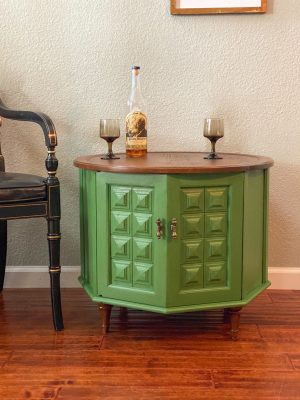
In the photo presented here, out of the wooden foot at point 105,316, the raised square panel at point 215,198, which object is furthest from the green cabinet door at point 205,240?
the wooden foot at point 105,316

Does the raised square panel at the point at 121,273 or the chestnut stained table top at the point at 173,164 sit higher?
the chestnut stained table top at the point at 173,164

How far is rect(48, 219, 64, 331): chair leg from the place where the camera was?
201 centimetres

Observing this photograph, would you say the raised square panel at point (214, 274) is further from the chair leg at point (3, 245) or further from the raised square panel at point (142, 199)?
the chair leg at point (3, 245)

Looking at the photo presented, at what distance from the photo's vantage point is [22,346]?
192 cm

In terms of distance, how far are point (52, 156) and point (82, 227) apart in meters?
0.30

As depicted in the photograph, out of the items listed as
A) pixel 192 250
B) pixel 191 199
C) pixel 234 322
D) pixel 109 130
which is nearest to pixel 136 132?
pixel 109 130

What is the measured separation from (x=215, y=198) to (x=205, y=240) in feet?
0.49

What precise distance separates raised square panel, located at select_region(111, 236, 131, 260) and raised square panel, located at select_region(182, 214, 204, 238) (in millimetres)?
202

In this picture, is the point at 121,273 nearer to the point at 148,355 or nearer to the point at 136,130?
the point at 148,355

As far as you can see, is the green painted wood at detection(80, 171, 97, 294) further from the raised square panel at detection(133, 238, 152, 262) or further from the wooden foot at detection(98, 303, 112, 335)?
the raised square panel at detection(133, 238, 152, 262)

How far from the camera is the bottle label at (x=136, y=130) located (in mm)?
2156

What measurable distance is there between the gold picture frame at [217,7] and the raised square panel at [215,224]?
0.97m

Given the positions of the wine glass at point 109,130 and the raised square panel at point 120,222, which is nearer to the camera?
the raised square panel at point 120,222

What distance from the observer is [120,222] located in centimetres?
191
